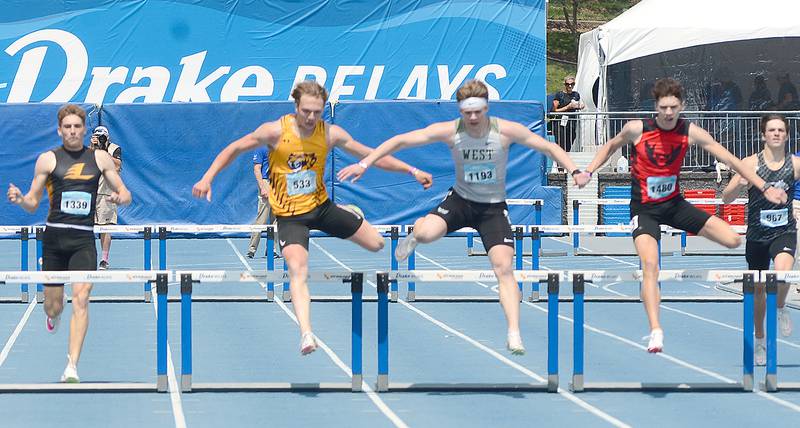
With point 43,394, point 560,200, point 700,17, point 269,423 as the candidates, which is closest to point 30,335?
point 43,394

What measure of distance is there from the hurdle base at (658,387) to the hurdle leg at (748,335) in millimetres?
59

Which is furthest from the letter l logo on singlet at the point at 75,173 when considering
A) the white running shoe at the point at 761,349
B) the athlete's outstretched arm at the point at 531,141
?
the white running shoe at the point at 761,349

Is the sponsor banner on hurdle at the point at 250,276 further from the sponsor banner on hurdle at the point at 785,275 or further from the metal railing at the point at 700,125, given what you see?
the metal railing at the point at 700,125

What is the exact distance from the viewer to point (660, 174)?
1005 centimetres

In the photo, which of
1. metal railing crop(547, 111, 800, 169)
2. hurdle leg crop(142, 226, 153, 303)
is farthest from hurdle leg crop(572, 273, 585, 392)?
metal railing crop(547, 111, 800, 169)

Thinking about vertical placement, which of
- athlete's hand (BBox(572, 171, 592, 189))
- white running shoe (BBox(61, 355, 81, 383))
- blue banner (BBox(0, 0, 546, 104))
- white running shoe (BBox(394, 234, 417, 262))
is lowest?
white running shoe (BBox(61, 355, 81, 383))

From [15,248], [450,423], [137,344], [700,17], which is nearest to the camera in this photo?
[450,423]

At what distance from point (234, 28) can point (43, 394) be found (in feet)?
65.7

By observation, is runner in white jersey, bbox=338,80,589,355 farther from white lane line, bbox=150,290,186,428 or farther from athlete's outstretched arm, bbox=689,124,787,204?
white lane line, bbox=150,290,186,428

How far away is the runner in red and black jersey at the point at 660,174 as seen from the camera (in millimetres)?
9891

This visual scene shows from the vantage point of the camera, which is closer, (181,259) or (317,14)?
(181,259)

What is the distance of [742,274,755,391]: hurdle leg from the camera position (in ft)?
32.3

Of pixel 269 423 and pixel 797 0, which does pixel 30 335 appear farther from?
pixel 797 0

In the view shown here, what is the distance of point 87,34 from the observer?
28.6 metres
